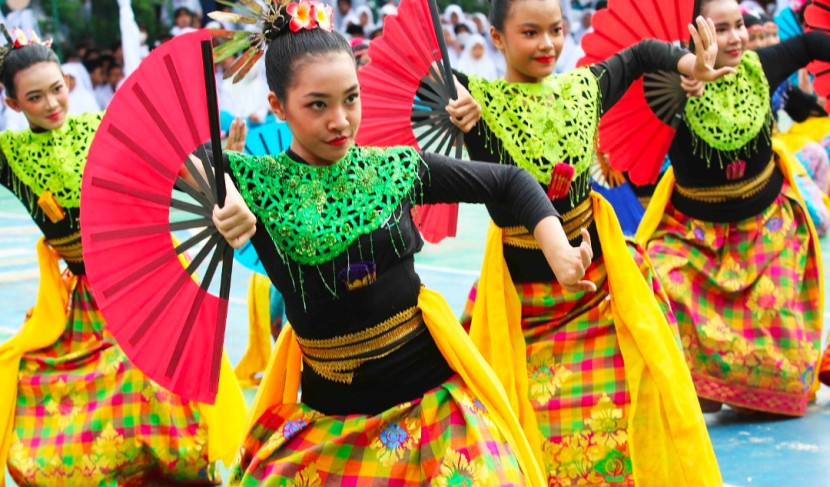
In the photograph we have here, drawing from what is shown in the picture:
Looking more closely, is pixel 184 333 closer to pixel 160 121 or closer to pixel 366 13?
pixel 160 121

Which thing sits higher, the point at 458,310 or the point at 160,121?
the point at 160,121

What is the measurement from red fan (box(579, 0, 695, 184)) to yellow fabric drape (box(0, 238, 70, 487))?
2.29 metres

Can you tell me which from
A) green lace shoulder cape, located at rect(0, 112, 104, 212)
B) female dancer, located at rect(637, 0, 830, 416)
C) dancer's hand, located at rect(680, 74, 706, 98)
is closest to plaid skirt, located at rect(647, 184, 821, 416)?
female dancer, located at rect(637, 0, 830, 416)

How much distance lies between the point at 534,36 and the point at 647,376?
3.95 ft

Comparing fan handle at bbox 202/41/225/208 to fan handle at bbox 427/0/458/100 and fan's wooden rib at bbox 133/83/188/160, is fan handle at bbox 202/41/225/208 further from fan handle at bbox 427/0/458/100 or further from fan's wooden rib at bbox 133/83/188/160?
fan handle at bbox 427/0/458/100

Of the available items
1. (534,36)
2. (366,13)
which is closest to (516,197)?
(534,36)

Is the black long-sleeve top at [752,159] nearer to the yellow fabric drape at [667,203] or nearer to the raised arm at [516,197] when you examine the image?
the yellow fabric drape at [667,203]

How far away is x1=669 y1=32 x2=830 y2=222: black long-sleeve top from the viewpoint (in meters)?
5.38

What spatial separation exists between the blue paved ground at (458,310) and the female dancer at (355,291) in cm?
202

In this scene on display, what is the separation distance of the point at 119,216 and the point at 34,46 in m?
2.41

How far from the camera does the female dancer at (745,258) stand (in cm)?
541

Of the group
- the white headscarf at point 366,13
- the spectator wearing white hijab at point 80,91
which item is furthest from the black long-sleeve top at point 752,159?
the white headscarf at point 366,13

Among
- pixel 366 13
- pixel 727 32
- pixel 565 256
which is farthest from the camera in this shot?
pixel 366 13

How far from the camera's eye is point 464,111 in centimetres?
424
